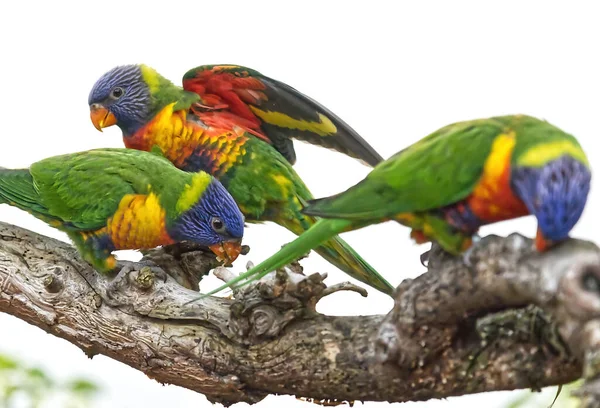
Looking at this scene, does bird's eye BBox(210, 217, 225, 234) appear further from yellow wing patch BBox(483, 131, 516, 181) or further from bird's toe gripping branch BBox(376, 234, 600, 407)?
yellow wing patch BBox(483, 131, 516, 181)

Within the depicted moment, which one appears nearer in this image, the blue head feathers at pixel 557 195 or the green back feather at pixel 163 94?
the blue head feathers at pixel 557 195

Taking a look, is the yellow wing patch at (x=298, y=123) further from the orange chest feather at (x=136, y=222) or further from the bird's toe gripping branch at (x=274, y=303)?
the bird's toe gripping branch at (x=274, y=303)

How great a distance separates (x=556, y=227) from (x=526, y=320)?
1.03 feet

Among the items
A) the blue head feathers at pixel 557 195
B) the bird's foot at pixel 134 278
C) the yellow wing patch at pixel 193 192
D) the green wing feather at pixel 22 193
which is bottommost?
the bird's foot at pixel 134 278

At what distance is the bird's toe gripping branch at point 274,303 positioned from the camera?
1936 mm

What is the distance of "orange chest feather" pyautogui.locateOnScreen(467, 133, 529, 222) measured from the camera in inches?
59.8

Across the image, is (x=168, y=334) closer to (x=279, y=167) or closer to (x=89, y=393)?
(x=89, y=393)

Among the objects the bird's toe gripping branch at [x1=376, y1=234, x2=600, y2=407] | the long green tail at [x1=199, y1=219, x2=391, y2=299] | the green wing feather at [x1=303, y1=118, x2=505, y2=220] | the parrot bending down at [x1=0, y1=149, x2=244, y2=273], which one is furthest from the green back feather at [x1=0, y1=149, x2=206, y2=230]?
the bird's toe gripping branch at [x1=376, y1=234, x2=600, y2=407]

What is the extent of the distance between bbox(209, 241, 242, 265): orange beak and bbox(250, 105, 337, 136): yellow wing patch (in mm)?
513

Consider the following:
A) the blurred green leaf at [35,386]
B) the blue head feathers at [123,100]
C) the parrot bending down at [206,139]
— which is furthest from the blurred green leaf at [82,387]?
the blue head feathers at [123,100]

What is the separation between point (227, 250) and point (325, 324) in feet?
1.98

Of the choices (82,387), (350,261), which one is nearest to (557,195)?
(350,261)

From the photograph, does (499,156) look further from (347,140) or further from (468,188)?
(347,140)

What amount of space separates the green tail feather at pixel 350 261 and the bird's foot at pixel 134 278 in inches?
23.0
